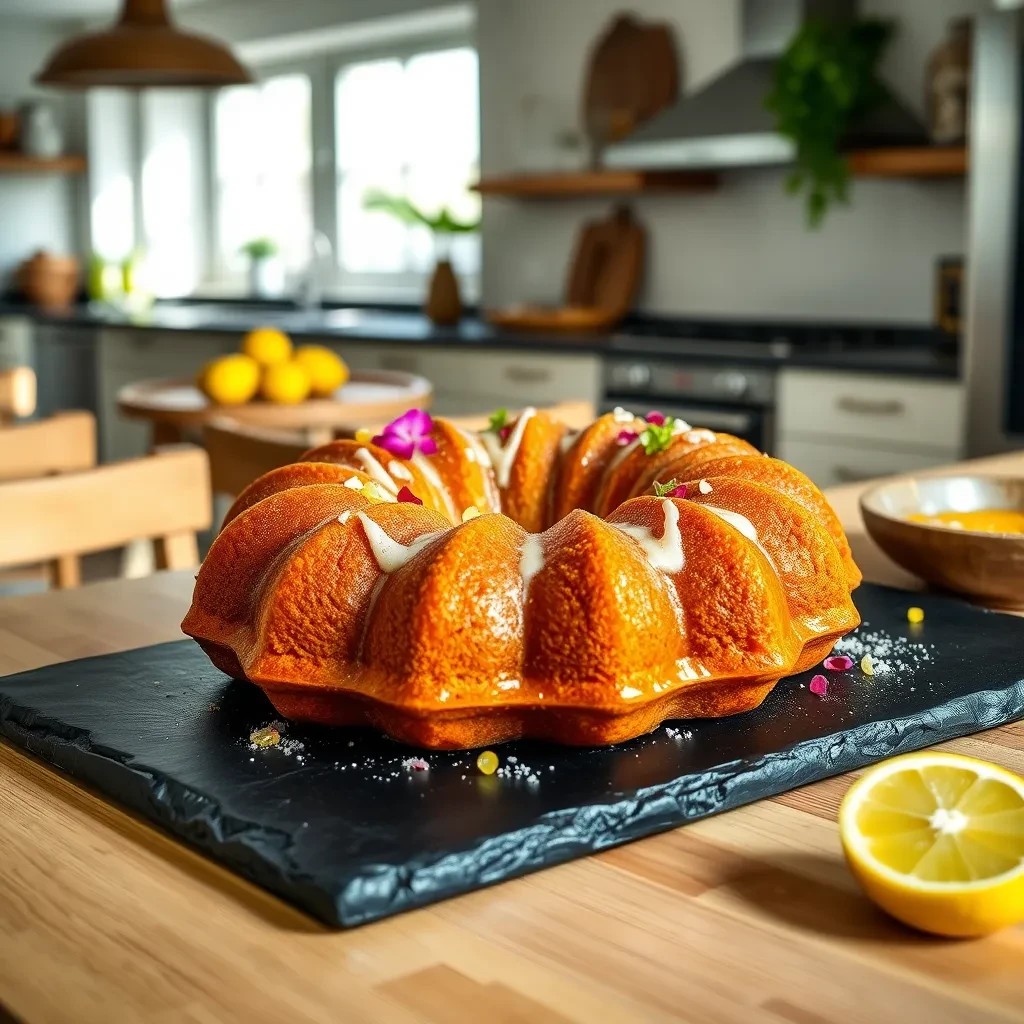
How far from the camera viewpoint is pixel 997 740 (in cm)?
87

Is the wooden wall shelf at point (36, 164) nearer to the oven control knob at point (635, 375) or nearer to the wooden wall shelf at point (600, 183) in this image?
the wooden wall shelf at point (600, 183)

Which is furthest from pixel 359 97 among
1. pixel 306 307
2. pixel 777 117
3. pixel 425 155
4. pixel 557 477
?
pixel 557 477

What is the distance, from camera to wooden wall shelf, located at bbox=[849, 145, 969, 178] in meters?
3.75

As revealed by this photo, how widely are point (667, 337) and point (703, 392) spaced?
2.54 ft

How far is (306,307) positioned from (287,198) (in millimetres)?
646

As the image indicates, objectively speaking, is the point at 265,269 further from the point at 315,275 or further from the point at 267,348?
the point at 267,348

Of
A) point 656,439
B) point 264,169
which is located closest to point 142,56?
point 264,169

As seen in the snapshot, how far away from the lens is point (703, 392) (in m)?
3.88

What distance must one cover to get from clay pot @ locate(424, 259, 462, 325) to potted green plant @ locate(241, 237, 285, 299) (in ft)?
4.63

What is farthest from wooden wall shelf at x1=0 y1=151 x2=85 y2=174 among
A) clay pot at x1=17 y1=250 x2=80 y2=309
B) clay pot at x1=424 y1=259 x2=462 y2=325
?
clay pot at x1=424 y1=259 x2=462 y2=325

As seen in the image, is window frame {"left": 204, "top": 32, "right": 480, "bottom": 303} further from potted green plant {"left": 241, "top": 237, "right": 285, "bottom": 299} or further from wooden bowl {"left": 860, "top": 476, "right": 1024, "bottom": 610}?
wooden bowl {"left": 860, "top": 476, "right": 1024, "bottom": 610}

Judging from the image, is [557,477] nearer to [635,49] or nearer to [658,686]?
[658,686]

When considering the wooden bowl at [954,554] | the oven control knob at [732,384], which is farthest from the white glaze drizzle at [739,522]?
the oven control knob at [732,384]

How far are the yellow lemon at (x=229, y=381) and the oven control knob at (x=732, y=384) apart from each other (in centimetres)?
128
